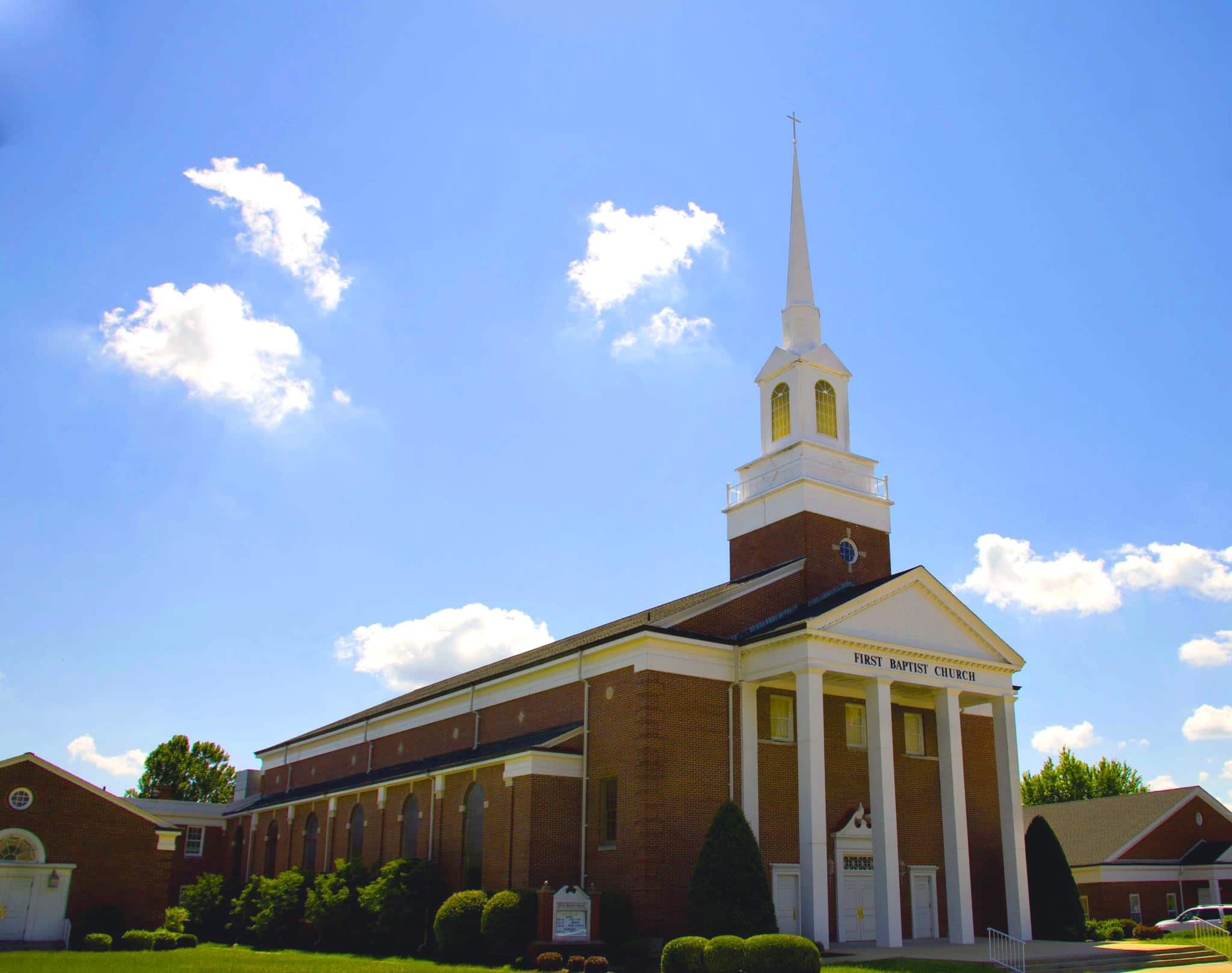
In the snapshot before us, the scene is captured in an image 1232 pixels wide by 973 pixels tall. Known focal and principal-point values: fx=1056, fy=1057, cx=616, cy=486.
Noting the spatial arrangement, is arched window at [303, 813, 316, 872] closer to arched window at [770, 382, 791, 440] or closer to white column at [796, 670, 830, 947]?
white column at [796, 670, 830, 947]

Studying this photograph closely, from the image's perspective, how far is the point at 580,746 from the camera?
1240 inches

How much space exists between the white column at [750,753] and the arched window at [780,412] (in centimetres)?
1089

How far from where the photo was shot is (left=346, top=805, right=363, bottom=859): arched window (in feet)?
136

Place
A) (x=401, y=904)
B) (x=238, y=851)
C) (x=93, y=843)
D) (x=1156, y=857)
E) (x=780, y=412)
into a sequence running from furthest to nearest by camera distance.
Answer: (x=238, y=851) < (x=1156, y=857) < (x=780, y=412) < (x=93, y=843) < (x=401, y=904)

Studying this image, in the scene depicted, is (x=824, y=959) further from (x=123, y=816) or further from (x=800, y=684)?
(x=123, y=816)

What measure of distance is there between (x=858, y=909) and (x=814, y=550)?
1120cm

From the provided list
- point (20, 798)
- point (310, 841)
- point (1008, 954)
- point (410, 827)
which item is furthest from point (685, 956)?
point (310, 841)

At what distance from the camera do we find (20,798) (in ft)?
116

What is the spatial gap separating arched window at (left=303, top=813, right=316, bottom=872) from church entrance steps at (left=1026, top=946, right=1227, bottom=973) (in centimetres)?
2942

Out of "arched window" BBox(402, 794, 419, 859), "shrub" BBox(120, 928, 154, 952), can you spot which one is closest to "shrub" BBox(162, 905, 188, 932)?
"shrub" BBox(120, 928, 154, 952)

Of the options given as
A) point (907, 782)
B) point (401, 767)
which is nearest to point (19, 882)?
point (401, 767)

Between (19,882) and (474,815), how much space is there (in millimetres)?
15504

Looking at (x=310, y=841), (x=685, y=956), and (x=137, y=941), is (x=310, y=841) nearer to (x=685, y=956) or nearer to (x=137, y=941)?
(x=137, y=941)

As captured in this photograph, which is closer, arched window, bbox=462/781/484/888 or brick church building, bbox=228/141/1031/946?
brick church building, bbox=228/141/1031/946
